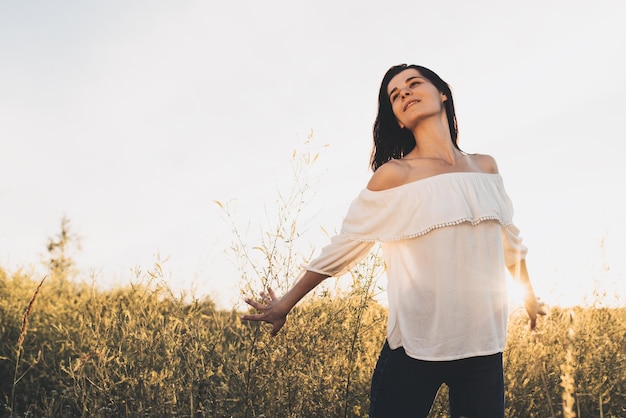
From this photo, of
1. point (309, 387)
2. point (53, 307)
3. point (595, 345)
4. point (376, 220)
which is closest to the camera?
point (376, 220)

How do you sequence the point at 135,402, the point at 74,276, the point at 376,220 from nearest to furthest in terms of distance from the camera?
the point at 376,220
the point at 135,402
the point at 74,276

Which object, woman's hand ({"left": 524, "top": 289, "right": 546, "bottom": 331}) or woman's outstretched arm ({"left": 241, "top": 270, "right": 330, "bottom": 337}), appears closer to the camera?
woman's outstretched arm ({"left": 241, "top": 270, "right": 330, "bottom": 337})

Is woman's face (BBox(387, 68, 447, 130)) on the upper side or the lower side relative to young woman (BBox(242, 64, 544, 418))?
upper

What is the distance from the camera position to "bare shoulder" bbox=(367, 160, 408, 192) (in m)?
1.97

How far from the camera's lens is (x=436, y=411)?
328cm

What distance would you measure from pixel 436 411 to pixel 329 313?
0.83 m

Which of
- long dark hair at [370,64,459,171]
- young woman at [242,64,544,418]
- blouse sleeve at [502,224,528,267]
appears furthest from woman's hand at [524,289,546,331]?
long dark hair at [370,64,459,171]

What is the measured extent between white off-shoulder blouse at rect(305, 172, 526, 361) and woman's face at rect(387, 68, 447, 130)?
0.28m

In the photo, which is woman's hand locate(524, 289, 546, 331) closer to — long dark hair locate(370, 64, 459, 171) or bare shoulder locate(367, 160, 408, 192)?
long dark hair locate(370, 64, 459, 171)

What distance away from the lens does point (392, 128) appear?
7.69 feet

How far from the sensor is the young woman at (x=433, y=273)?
1.83m

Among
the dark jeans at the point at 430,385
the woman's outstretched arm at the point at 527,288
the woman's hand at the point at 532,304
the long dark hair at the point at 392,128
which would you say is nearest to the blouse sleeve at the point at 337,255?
the dark jeans at the point at 430,385

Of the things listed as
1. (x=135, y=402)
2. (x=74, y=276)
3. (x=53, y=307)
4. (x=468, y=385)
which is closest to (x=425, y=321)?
(x=468, y=385)

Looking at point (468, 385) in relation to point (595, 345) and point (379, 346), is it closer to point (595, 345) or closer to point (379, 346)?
point (379, 346)
